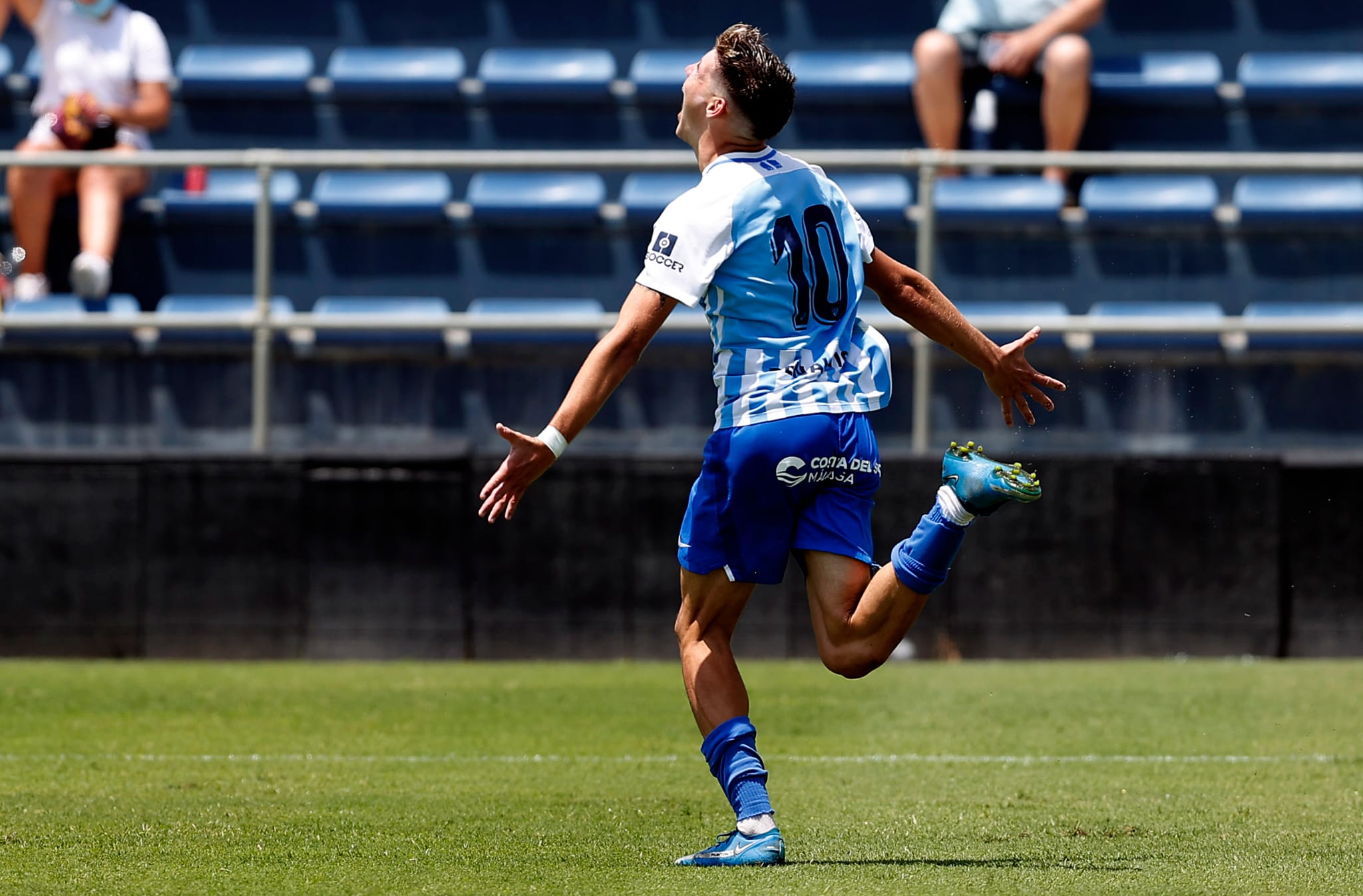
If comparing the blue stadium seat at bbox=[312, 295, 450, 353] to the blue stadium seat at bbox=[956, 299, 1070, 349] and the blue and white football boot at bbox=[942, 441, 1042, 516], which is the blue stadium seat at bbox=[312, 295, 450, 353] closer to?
the blue stadium seat at bbox=[956, 299, 1070, 349]

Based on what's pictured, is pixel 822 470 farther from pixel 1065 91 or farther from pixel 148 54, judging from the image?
pixel 148 54

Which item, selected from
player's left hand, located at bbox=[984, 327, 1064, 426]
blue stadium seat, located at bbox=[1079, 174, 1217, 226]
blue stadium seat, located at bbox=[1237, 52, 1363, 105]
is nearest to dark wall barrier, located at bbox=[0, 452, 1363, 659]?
blue stadium seat, located at bbox=[1079, 174, 1217, 226]

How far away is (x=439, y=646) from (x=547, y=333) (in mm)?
1551

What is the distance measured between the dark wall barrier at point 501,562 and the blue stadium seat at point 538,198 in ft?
4.22

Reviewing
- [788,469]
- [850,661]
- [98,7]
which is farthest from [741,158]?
[98,7]

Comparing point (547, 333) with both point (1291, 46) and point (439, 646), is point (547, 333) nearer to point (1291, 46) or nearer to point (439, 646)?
point (439, 646)

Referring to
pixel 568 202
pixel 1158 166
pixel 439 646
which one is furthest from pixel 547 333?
pixel 1158 166

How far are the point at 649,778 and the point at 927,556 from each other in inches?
69.0

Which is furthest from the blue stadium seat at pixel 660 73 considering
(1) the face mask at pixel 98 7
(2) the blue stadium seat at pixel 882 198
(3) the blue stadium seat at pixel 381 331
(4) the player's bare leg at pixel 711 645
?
(4) the player's bare leg at pixel 711 645

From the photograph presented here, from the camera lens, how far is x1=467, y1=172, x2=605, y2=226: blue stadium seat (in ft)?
30.5

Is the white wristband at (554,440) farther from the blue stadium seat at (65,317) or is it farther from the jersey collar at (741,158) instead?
the blue stadium seat at (65,317)

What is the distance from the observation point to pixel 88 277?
31.0 ft

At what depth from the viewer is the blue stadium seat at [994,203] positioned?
9.04 m

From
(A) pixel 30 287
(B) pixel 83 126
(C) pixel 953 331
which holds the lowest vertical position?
(C) pixel 953 331
